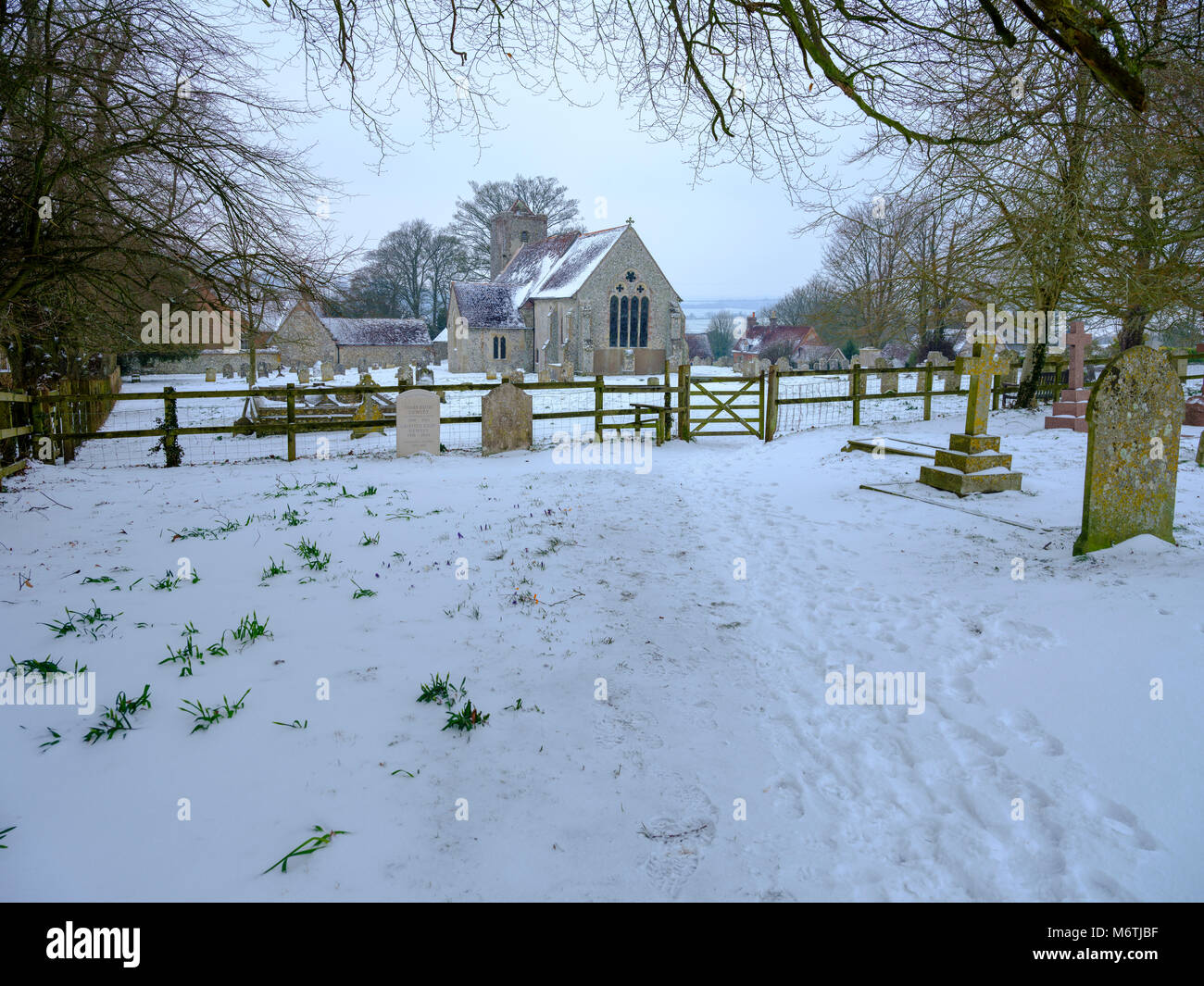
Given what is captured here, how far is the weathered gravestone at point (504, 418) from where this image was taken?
1288cm

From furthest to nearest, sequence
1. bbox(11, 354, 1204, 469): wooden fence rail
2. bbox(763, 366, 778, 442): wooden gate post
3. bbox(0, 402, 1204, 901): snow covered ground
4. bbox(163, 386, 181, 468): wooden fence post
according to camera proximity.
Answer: bbox(763, 366, 778, 442): wooden gate post
bbox(163, 386, 181, 468): wooden fence post
bbox(11, 354, 1204, 469): wooden fence rail
bbox(0, 402, 1204, 901): snow covered ground

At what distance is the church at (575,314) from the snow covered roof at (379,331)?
6940 mm

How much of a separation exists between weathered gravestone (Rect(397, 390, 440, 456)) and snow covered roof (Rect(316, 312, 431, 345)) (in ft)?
139

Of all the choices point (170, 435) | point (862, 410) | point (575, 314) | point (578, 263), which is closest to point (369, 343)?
point (578, 263)

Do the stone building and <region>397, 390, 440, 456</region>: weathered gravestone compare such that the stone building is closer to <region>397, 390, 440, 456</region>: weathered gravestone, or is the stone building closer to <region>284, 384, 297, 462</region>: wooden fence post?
<region>284, 384, 297, 462</region>: wooden fence post

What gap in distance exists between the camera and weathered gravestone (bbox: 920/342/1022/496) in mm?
8617

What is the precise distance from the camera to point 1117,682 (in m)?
3.62

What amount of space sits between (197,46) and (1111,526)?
8.74 m

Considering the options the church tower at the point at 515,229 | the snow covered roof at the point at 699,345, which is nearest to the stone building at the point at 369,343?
the church tower at the point at 515,229

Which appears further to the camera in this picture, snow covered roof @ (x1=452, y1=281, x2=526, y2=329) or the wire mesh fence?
snow covered roof @ (x1=452, y1=281, x2=526, y2=329)

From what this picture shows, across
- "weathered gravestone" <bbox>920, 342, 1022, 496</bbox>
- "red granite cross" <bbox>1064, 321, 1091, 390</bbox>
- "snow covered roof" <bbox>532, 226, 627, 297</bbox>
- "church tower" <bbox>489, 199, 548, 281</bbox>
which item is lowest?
"weathered gravestone" <bbox>920, 342, 1022, 496</bbox>

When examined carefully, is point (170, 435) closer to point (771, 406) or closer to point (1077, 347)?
point (771, 406)

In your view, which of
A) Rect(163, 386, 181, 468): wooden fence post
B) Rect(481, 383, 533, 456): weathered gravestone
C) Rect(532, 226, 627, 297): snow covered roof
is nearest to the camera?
Rect(163, 386, 181, 468): wooden fence post

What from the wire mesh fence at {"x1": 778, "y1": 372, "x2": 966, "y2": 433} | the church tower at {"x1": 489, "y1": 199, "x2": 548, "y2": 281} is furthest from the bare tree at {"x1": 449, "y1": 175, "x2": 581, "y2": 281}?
the wire mesh fence at {"x1": 778, "y1": 372, "x2": 966, "y2": 433}
